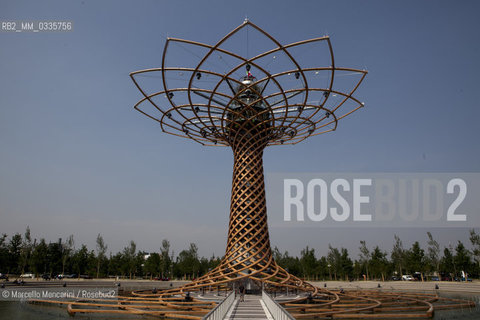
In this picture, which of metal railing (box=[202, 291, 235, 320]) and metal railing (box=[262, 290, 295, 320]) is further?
metal railing (box=[202, 291, 235, 320])

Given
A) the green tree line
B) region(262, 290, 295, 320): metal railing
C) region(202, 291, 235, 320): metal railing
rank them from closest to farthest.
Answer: region(262, 290, 295, 320): metal railing
region(202, 291, 235, 320): metal railing
the green tree line

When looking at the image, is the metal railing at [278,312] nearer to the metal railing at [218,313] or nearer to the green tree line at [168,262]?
the metal railing at [218,313]

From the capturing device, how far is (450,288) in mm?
30406

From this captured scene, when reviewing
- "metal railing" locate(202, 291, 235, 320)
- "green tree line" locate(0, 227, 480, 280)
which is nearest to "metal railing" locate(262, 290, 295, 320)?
"metal railing" locate(202, 291, 235, 320)

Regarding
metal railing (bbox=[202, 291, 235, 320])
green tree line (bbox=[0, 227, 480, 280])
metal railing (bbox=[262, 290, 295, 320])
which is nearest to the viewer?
metal railing (bbox=[262, 290, 295, 320])

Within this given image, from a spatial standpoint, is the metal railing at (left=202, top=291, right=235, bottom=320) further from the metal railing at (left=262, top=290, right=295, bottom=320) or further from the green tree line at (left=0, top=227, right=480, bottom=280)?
the green tree line at (left=0, top=227, right=480, bottom=280)

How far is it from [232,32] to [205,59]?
208 cm

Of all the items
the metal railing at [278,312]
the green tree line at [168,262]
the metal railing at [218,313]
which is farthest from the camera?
the green tree line at [168,262]

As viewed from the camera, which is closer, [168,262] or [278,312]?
[278,312]

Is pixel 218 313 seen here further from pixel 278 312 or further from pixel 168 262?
pixel 168 262

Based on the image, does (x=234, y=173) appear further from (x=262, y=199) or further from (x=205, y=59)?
(x=205, y=59)

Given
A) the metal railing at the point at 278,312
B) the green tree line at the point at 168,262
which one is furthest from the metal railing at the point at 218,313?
the green tree line at the point at 168,262

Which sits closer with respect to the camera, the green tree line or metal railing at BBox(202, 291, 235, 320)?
metal railing at BBox(202, 291, 235, 320)

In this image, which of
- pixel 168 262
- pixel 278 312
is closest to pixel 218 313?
pixel 278 312
